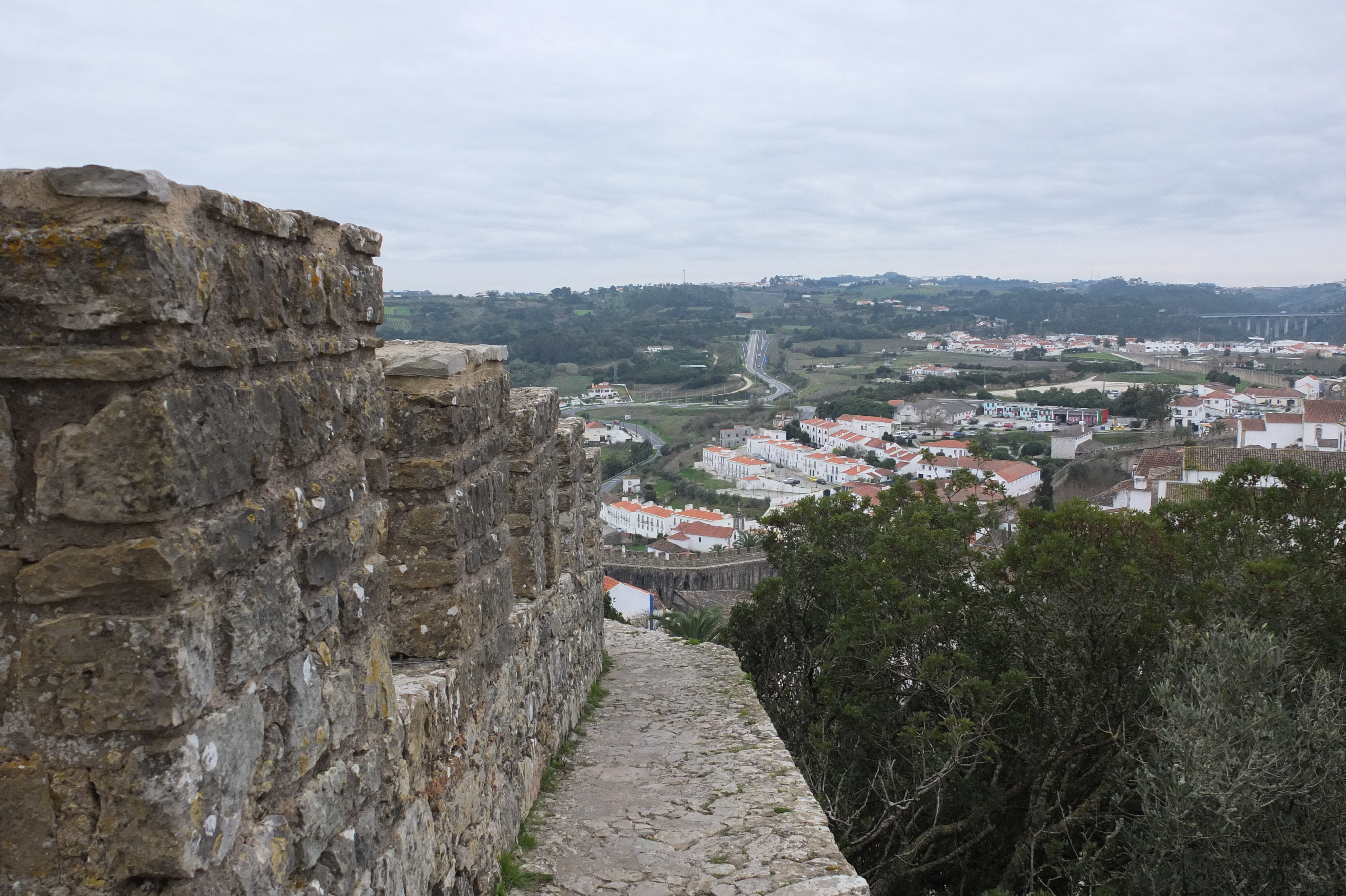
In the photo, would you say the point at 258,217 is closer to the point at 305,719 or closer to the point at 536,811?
the point at 305,719

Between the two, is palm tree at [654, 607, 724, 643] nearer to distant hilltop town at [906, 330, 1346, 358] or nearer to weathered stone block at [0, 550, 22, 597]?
weathered stone block at [0, 550, 22, 597]

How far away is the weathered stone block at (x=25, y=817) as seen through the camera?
188 cm

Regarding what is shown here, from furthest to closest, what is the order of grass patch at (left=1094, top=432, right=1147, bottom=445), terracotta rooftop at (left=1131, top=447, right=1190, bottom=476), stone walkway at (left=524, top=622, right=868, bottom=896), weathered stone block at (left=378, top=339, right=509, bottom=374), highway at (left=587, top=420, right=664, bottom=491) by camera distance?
highway at (left=587, top=420, right=664, bottom=491) → grass patch at (left=1094, top=432, right=1147, bottom=445) → terracotta rooftop at (left=1131, top=447, right=1190, bottom=476) → stone walkway at (left=524, top=622, right=868, bottom=896) → weathered stone block at (left=378, top=339, right=509, bottom=374)

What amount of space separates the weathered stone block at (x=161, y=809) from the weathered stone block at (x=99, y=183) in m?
1.02

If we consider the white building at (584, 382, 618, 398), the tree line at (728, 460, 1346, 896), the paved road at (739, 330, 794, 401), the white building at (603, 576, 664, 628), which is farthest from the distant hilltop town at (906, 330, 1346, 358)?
the tree line at (728, 460, 1346, 896)

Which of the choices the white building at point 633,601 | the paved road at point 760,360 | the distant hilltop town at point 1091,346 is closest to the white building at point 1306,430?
the white building at point 633,601

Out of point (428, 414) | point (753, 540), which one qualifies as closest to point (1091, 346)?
point (753, 540)

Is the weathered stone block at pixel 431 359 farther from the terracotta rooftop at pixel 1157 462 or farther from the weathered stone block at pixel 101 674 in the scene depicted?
the terracotta rooftop at pixel 1157 462

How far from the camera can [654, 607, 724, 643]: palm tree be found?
48.4ft

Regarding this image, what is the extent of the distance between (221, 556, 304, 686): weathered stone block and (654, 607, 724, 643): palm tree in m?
11.4

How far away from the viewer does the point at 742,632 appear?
12.7 metres

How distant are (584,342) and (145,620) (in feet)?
311

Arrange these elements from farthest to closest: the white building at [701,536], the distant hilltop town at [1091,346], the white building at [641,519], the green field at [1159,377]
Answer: the distant hilltop town at [1091,346] < the green field at [1159,377] < the white building at [641,519] < the white building at [701,536]

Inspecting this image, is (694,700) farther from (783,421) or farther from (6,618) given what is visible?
(783,421)
